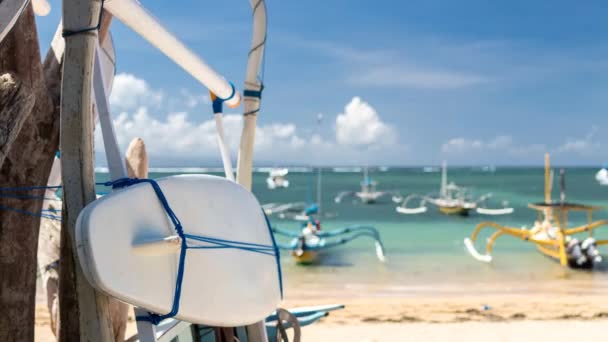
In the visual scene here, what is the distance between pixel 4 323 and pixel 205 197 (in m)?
1.00

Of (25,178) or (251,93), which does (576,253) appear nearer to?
(251,93)

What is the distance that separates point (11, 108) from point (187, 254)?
2.56 feet

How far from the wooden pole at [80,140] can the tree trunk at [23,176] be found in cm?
67

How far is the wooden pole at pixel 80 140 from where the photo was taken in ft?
4.78

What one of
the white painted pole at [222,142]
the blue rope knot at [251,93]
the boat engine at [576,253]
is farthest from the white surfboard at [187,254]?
the boat engine at [576,253]

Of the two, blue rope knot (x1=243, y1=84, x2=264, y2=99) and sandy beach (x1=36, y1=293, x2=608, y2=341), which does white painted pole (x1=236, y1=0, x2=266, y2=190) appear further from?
sandy beach (x1=36, y1=293, x2=608, y2=341)

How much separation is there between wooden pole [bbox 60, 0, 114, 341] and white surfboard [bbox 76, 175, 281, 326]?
12 cm

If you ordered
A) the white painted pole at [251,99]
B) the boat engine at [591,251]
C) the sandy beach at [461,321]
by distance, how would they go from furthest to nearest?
1. the boat engine at [591,251]
2. the sandy beach at [461,321]
3. the white painted pole at [251,99]

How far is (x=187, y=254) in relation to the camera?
1639mm

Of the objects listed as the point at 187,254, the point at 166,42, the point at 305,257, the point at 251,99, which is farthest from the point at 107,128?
the point at 305,257

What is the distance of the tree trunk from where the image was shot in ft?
6.81

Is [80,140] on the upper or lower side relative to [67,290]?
upper

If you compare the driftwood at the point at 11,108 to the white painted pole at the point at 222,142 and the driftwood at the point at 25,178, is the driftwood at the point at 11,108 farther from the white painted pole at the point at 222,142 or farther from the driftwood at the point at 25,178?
the white painted pole at the point at 222,142

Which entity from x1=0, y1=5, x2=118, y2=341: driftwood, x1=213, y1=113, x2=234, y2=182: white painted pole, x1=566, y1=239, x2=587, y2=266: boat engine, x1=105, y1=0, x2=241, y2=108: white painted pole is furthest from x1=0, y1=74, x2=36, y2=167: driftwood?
x1=566, y1=239, x2=587, y2=266: boat engine
